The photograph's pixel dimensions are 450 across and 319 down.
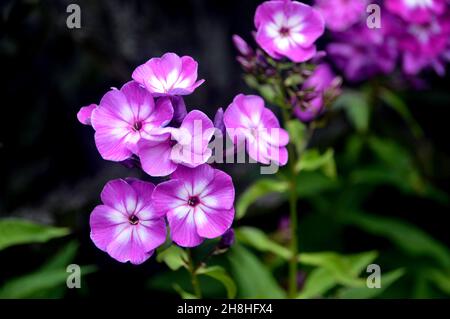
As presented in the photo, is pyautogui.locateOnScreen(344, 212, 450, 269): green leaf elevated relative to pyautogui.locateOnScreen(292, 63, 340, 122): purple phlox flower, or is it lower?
lower

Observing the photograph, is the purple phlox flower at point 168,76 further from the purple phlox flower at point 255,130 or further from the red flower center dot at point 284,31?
the red flower center dot at point 284,31

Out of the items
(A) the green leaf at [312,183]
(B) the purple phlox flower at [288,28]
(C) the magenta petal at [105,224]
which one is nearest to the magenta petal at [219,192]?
(C) the magenta petal at [105,224]

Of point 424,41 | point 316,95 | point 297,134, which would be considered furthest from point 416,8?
point 316,95

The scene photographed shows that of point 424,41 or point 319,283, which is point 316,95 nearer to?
point 319,283

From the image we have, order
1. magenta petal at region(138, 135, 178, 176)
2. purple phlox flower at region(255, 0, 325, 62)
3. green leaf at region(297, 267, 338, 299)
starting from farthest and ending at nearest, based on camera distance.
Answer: green leaf at region(297, 267, 338, 299) → purple phlox flower at region(255, 0, 325, 62) → magenta petal at region(138, 135, 178, 176)

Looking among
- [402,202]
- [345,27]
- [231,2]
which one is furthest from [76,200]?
[402,202]

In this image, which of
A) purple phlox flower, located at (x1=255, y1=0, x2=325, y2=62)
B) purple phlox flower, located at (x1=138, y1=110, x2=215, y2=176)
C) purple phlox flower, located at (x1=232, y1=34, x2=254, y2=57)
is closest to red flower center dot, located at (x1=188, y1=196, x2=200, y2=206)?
purple phlox flower, located at (x1=138, y1=110, x2=215, y2=176)

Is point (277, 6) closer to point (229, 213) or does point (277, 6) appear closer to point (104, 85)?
point (229, 213)

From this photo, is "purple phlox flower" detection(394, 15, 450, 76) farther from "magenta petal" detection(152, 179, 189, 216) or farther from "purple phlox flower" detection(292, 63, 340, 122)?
"magenta petal" detection(152, 179, 189, 216)
